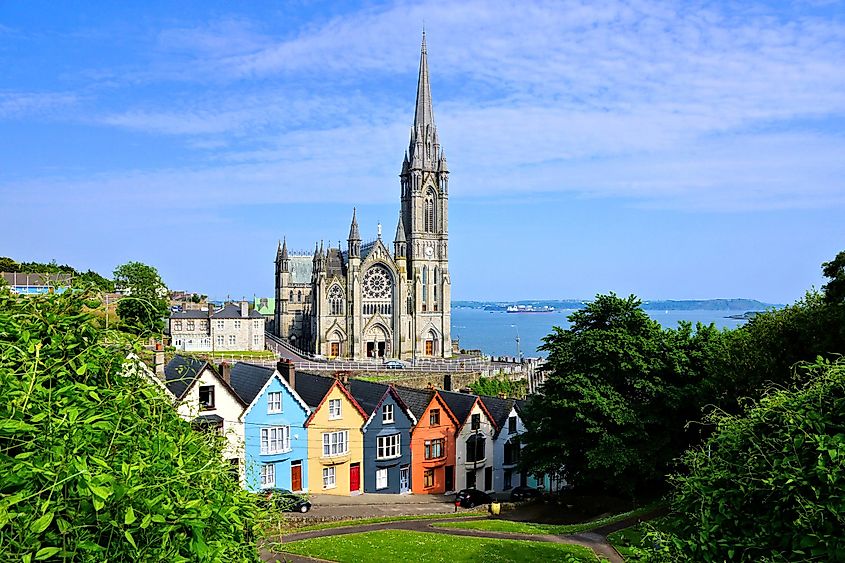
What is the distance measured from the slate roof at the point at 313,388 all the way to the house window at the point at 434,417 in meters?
6.91

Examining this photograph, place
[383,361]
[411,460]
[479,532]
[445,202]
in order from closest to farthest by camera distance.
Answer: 1. [479,532]
2. [411,460]
3. [383,361]
4. [445,202]

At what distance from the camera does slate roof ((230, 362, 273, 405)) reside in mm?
34469

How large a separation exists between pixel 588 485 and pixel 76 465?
31818 mm

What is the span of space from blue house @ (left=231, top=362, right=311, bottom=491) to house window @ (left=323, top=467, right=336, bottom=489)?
1.18 meters

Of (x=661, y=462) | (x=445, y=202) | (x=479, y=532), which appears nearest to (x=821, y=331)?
(x=661, y=462)

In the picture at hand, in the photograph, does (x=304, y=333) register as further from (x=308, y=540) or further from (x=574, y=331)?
(x=308, y=540)

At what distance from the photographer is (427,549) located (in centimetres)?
2228

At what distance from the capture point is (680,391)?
103 feet

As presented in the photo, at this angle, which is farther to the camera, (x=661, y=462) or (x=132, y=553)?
(x=661, y=462)

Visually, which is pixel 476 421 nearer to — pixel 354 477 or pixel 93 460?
pixel 354 477

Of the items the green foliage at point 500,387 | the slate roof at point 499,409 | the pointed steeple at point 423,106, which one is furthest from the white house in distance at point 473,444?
the pointed steeple at point 423,106

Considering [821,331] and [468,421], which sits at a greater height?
[821,331]

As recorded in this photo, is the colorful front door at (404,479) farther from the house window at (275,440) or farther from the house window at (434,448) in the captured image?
the house window at (275,440)

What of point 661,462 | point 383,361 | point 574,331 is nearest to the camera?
point 661,462
